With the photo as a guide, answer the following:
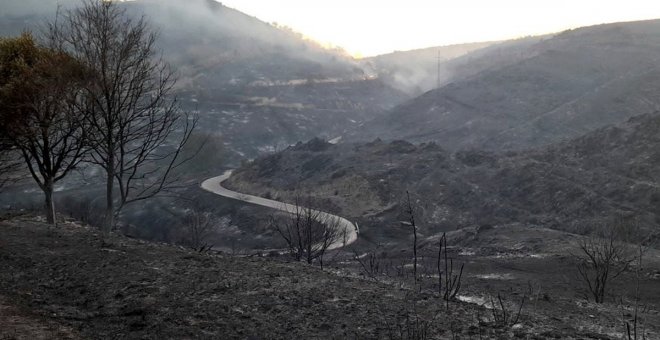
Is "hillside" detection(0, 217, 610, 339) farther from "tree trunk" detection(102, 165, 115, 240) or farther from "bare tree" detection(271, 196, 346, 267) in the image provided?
"bare tree" detection(271, 196, 346, 267)

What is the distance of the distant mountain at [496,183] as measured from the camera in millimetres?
38438

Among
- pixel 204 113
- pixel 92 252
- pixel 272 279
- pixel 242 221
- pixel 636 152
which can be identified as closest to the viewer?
pixel 272 279

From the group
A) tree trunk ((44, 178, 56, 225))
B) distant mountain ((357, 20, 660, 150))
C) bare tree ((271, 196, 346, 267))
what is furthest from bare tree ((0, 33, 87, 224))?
distant mountain ((357, 20, 660, 150))

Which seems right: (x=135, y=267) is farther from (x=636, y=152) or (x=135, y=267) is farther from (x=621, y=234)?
(x=636, y=152)

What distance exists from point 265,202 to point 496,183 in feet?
76.8

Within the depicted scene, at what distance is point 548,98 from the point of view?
82.8m

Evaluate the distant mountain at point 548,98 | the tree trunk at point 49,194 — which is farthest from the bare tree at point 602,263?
the distant mountain at point 548,98

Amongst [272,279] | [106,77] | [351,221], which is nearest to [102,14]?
[106,77]

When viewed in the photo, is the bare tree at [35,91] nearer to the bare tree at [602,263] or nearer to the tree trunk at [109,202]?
the tree trunk at [109,202]

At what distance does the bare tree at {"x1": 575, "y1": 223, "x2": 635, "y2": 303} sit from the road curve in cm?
1685

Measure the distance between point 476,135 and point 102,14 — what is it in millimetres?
69764

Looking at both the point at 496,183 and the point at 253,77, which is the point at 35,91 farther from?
the point at 253,77

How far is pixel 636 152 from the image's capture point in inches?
1740

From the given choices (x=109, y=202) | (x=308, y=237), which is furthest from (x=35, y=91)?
(x=308, y=237)
